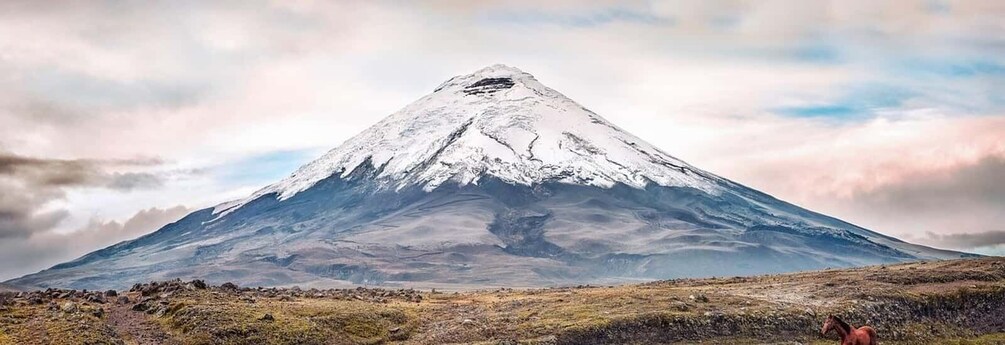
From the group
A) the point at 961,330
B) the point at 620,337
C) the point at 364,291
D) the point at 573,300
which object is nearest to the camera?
the point at 620,337

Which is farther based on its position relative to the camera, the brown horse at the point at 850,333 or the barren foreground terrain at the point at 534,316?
the barren foreground terrain at the point at 534,316

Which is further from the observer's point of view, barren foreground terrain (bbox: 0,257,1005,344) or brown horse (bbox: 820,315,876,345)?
barren foreground terrain (bbox: 0,257,1005,344)

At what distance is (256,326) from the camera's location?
43.8m

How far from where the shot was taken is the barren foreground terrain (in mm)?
43500

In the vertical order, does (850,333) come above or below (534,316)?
below

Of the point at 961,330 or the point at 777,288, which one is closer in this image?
the point at 961,330

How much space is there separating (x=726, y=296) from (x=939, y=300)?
12.9m

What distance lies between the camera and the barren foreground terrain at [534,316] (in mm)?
43500

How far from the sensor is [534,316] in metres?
49.8

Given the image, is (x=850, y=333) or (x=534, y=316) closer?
(x=850, y=333)

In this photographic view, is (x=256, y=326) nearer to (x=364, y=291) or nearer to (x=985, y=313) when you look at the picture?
(x=364, y=291)

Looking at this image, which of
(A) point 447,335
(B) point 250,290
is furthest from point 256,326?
(B) point 250,290

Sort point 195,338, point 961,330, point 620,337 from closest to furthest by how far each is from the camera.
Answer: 1. point 195,338
2. point 620,337
3. point 961,330

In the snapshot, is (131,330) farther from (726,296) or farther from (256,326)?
(726,296)
